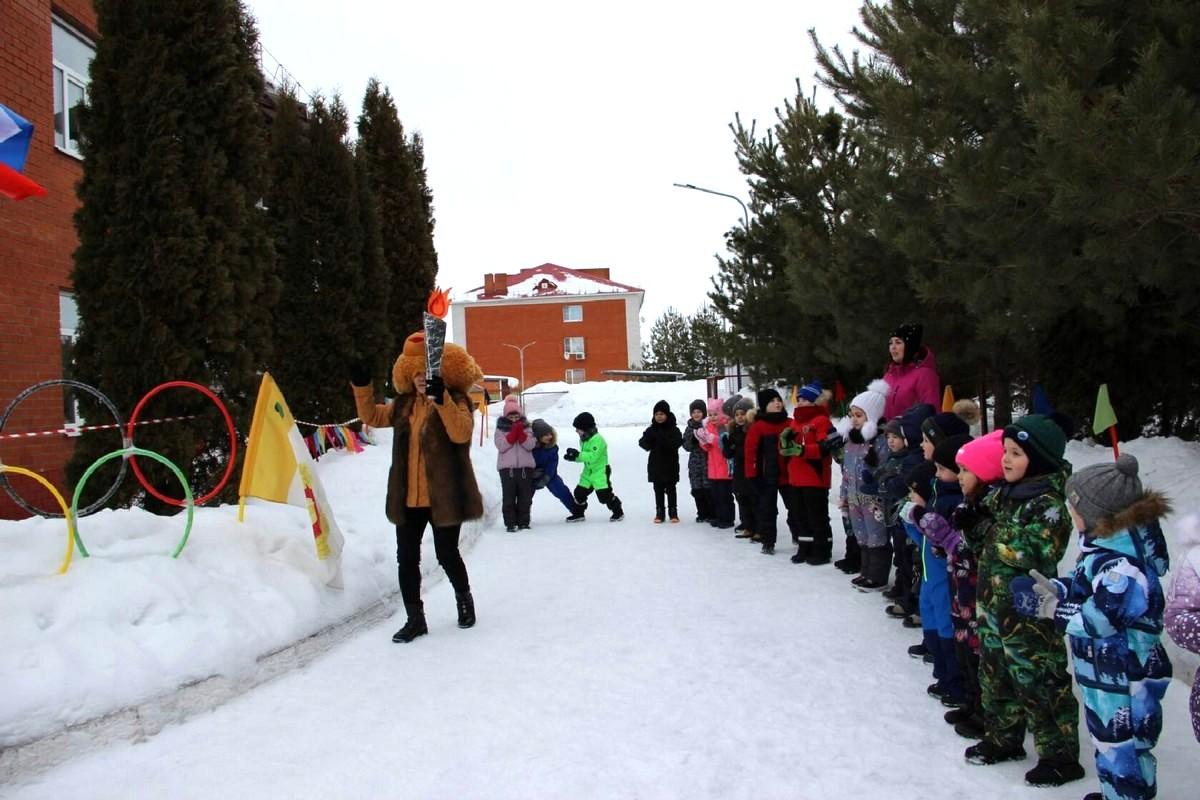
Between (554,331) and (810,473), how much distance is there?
5828cm

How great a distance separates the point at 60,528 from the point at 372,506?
4718mm

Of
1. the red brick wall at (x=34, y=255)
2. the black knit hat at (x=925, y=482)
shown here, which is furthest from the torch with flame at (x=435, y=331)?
the red brick wall at (x=34, y=255)

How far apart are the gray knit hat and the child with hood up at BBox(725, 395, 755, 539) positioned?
6599 mm

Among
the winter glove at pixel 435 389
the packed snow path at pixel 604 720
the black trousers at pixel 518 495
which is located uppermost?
the winter glove at pixel 435 389

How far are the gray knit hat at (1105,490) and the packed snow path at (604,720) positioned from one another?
116cm

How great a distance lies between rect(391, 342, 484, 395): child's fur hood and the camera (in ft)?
20.9

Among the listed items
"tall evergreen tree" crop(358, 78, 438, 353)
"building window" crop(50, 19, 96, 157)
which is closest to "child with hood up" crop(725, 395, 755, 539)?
"building window" crop(50, 19, 96, 157)

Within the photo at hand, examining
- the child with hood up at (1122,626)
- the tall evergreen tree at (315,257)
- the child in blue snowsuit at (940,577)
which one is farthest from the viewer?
the tall evergreen tree at (315,257)

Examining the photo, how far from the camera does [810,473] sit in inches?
333

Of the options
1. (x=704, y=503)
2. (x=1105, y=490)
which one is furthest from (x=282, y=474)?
(x=704, y=503)

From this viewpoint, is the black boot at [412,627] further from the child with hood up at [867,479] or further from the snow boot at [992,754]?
the snow boot at [992,754]

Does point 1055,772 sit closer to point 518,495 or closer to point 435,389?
point 435,389

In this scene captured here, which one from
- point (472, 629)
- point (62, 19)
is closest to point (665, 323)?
point (62, 19)

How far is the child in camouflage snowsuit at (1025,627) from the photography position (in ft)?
11.8
